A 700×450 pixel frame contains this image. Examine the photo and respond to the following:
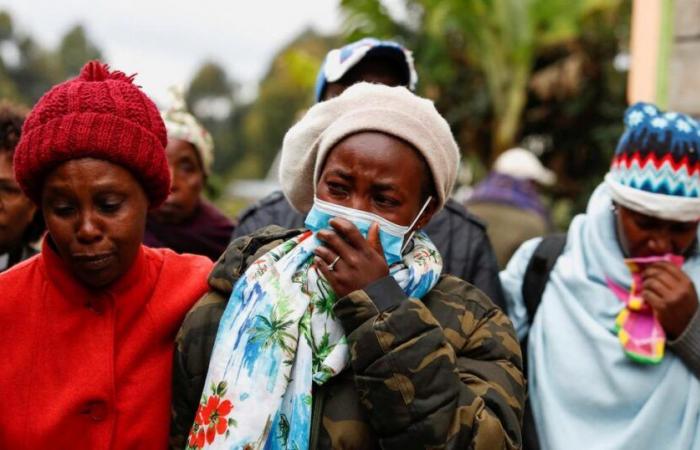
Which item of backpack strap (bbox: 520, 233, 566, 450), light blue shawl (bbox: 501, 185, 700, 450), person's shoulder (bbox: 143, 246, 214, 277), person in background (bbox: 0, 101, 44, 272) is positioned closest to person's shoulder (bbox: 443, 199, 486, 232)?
backpack strap (bbox: 520, 233, 566, 450)

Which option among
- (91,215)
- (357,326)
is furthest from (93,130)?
(357,326)

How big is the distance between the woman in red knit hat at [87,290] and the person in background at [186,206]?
5.16ft

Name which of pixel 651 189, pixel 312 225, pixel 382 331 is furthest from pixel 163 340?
pixel 651 189

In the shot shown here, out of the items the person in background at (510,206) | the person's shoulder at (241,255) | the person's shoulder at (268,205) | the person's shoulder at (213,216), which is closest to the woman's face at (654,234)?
the person's shoulder at (241,255)

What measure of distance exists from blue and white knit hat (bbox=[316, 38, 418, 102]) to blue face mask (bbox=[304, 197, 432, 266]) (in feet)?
3.64

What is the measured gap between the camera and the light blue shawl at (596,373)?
8.11 feet

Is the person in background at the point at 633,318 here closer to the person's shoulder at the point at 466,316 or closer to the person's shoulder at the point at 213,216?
the person's shoulder at the point at 466,316

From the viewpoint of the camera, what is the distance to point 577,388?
2.57 metres

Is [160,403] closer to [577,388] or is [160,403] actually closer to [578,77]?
[577,388]

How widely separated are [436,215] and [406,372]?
51.1 inches

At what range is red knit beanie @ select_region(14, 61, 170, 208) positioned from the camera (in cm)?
183

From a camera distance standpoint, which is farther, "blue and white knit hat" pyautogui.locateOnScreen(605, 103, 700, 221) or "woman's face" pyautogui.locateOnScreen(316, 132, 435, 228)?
"blue and white knit hat" pyautogui.locateOnScreen(605, 103, 700, 221)

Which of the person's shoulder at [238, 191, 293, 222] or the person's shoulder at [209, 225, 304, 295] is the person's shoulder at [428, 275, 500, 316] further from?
the person's shoulder at [238, 191, 293, 222]

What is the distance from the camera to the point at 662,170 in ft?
8.34
